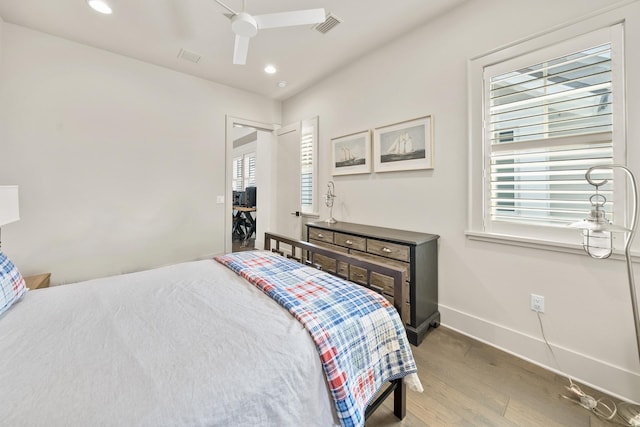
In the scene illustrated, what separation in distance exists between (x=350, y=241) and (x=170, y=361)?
1.93 m

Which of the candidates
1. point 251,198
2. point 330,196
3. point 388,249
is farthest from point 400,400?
point 251,198

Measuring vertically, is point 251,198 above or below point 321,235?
above

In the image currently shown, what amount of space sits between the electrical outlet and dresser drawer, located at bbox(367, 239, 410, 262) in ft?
2.96

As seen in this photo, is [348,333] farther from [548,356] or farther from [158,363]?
[548,356]

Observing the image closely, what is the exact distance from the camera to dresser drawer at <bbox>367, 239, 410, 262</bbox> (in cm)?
214

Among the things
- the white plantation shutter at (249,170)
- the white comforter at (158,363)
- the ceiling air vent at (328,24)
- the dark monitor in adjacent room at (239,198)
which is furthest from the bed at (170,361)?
the white plantation shutter at (249,170)

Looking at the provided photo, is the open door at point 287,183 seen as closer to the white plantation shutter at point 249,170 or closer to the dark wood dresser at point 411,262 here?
the dark wood dresser at point 411,262

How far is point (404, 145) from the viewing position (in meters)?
2.62

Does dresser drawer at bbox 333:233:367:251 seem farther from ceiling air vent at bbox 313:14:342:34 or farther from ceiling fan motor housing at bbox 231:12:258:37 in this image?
ceiling air vent at bbox 313:14:342:34

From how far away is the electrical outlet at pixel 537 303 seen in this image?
6.05 feet

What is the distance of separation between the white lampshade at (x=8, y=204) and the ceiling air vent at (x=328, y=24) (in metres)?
2.73

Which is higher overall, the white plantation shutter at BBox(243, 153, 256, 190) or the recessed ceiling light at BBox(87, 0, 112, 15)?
the recessed ceiling light at BBox(87, 0, 112, 15)

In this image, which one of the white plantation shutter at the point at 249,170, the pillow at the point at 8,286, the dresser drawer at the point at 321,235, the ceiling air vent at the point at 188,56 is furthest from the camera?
the white plantation shutter at the point at 249,170

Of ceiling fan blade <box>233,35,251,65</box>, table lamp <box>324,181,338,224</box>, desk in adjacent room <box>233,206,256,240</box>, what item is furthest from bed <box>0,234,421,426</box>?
desk in adjacent room <box>233,206,256,240</box>
